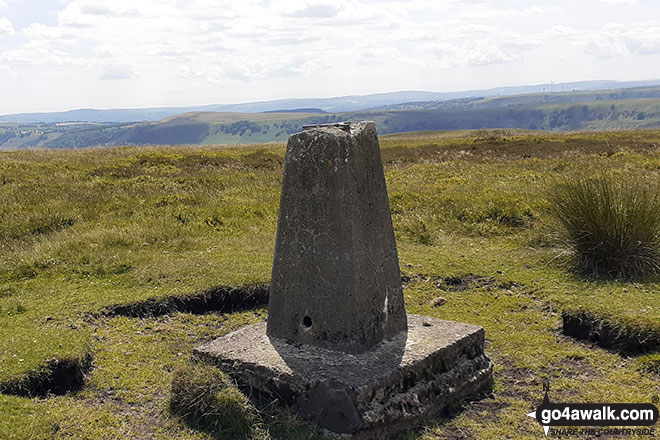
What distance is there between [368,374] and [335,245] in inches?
57.2

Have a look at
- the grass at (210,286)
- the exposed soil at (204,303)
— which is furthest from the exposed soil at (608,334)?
the exposed soil at (204,303)

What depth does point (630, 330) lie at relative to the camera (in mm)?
7789

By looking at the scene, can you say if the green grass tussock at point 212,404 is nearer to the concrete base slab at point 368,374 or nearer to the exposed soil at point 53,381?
the concrete base slab at point 368,374

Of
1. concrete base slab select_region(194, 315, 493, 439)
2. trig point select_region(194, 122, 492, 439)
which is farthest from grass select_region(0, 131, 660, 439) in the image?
trig point select_region(194, 122, 492, 439)

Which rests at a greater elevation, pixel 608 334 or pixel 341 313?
pixel 341 313

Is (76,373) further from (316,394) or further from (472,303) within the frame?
(472,303)

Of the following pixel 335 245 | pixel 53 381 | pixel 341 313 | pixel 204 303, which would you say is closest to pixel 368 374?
pixel 341 313

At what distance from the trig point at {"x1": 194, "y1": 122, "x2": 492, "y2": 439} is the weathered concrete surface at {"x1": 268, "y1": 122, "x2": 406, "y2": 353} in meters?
0.01

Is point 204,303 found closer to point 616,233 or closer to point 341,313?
point 341,313

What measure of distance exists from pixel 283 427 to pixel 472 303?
5029mm

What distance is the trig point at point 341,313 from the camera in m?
6.11

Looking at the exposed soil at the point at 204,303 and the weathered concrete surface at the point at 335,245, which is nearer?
the weathered concrete surface at the point at 335,245

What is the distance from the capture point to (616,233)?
1022cm

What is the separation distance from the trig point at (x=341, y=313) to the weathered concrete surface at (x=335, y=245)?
0.5 inches
